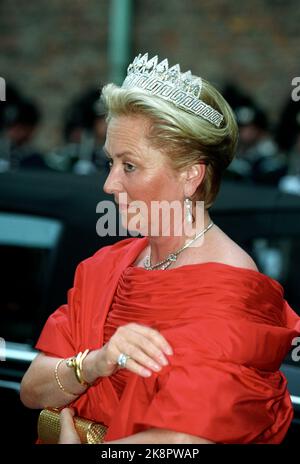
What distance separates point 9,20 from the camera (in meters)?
12.8

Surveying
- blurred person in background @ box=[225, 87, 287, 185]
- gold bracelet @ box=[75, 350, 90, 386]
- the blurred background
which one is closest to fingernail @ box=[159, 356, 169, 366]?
gold bracelet @ box=[75, 350, 90, 386]

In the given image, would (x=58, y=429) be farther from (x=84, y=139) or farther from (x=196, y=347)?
(x=84, y=139)

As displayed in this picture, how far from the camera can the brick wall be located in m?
10.9

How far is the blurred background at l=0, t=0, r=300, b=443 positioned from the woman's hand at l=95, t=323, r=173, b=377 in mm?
762

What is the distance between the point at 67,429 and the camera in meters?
2.45

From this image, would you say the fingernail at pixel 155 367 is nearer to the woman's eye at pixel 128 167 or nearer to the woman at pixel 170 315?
the woman at pixel 170 315

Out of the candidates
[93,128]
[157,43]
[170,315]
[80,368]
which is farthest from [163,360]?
[157,43]

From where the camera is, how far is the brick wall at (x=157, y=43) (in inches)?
427

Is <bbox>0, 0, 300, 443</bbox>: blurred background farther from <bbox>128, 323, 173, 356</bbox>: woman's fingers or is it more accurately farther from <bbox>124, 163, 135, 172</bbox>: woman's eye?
<bbox>128, 323, 173, 356</bbox>: woman's fingers

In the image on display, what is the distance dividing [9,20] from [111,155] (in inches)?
424

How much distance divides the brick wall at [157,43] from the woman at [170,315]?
824 cm

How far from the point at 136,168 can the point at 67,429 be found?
0.65 m

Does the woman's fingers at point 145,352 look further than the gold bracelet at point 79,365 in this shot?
No

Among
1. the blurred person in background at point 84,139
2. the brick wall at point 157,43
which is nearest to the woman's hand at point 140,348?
the blurred person in background at point 84,139
